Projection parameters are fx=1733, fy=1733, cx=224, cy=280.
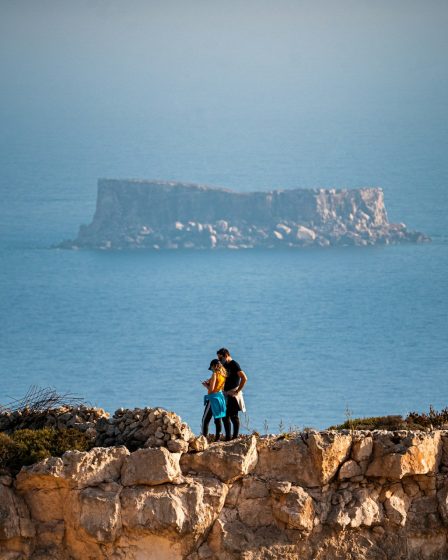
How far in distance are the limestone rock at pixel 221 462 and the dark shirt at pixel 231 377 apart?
1.41 meters

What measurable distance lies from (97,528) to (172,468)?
1350 mm

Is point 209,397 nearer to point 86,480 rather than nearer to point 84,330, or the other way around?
point 86,480

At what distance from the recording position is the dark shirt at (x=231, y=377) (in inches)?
1032

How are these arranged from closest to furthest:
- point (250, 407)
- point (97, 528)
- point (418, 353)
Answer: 1. point (97, 528)
2. point (250, 407)
3. point (418, 353)

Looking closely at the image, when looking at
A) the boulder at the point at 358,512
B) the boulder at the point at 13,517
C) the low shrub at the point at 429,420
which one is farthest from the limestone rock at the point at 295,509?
the low shrub at the point at 429,420

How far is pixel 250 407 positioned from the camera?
104 meters

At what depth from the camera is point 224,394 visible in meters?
26.2

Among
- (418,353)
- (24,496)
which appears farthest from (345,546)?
(418,353)

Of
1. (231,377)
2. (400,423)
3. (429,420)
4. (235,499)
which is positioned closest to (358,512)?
(235,499)

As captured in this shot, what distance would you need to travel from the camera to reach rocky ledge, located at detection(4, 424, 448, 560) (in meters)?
24.3

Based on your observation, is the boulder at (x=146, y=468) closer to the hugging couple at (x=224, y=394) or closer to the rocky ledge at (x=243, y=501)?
the rocky ledge at (x=243, y=501)

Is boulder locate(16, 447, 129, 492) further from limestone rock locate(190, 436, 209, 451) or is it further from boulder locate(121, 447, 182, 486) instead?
limestone rock locate(190, 436, 209, 451)

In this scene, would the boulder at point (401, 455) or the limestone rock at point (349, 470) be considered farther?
the boulder at point (401, 455)

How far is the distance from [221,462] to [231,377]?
69.8 inches
